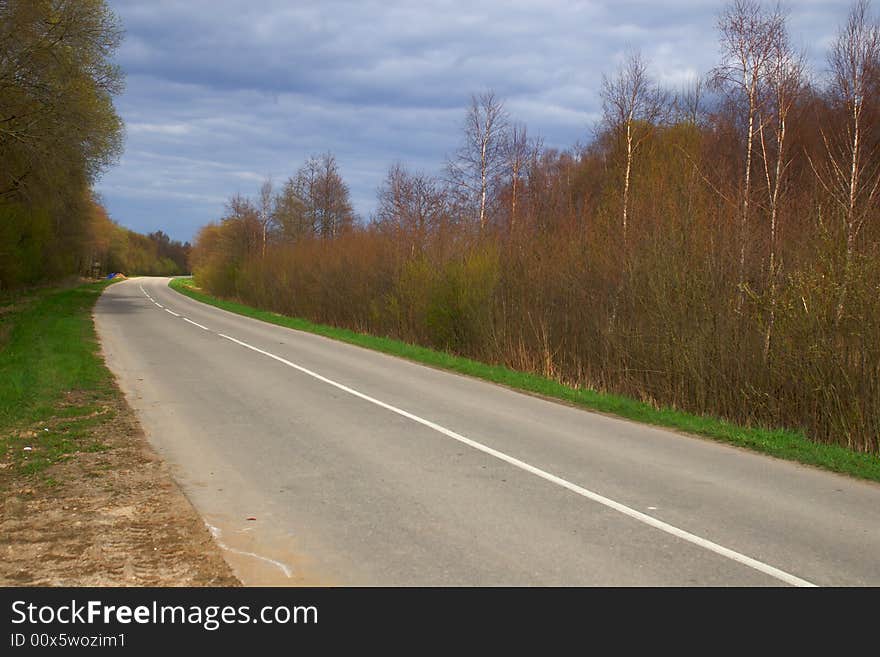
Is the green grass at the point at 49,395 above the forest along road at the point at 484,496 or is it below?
above

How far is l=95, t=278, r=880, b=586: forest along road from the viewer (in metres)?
4.93

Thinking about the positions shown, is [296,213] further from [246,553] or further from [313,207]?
[246,553]

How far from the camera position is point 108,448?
815 centimetres

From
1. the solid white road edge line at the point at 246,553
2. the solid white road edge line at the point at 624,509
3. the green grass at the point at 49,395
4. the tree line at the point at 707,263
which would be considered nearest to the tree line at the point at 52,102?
the green grass at the point at 49,395

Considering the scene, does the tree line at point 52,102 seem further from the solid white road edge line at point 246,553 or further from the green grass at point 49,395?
the solid white road edge line at point 246,553

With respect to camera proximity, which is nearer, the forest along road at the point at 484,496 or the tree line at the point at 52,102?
the forest along road at the point at 484,496

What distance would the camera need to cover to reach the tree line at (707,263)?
1040cm

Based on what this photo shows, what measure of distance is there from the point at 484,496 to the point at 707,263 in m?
8.10

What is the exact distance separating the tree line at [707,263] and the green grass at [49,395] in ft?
31.4

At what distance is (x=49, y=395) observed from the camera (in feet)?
36.5

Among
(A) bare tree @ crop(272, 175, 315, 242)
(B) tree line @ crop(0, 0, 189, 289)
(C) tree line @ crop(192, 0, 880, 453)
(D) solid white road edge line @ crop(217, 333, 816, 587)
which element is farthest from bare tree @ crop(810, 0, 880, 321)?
(A) bare tree @ crop(272, 175, 315, 242)

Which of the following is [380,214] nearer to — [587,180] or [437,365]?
[587,180]

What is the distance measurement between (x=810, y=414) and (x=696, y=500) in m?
5.06
